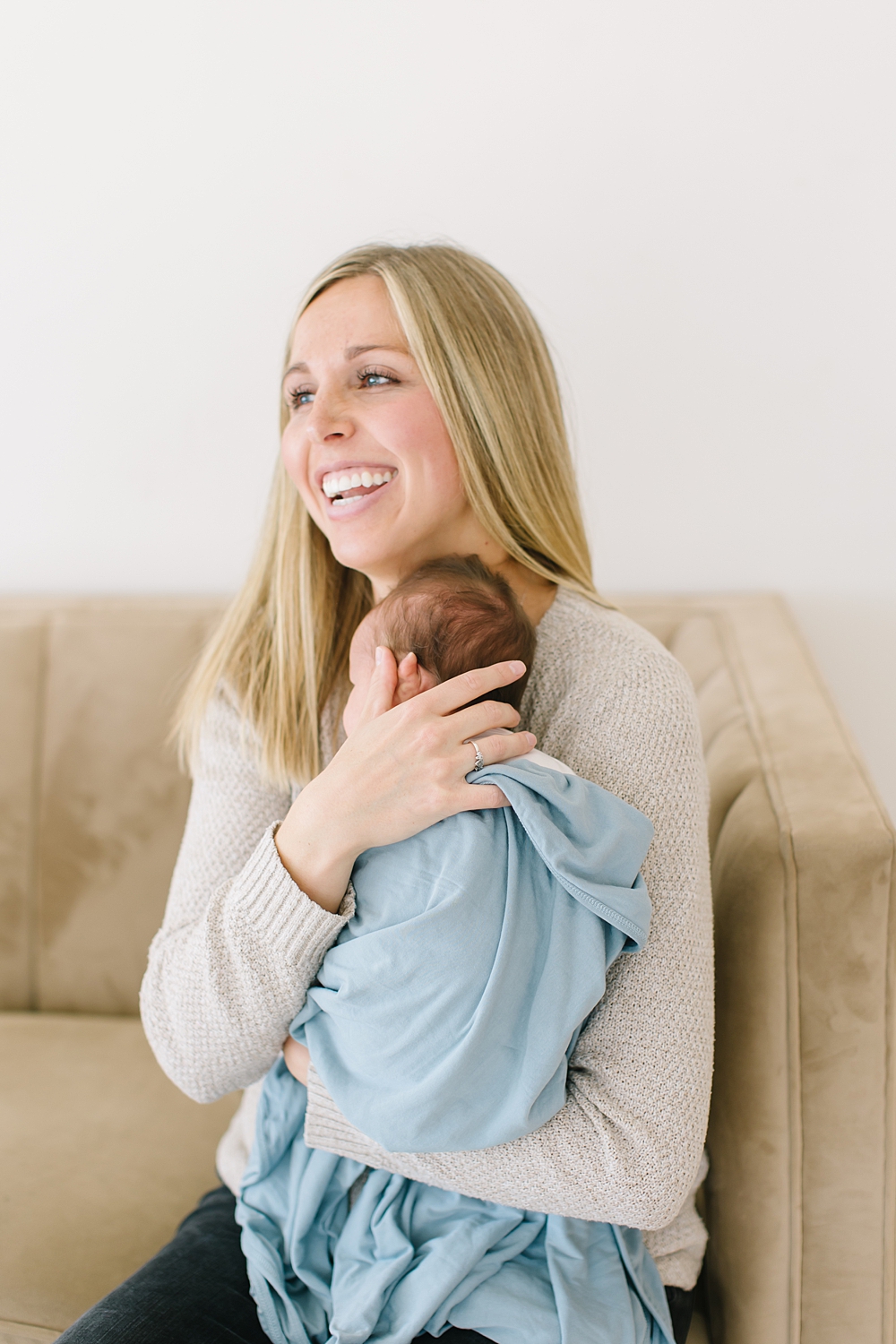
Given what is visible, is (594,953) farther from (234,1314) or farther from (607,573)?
(607,573)

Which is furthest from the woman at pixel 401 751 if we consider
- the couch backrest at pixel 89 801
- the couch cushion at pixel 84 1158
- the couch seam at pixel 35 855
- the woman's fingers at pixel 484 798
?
the couch seam at pixel 35 855

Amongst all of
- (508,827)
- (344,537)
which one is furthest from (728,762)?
(344,537)

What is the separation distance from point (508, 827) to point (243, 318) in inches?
51.2

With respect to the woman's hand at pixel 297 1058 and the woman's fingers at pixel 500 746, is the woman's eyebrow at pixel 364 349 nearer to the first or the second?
the woman's fingers at pixel 500 746

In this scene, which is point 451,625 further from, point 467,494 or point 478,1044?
point 478,1044

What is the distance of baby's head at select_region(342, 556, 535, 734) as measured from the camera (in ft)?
3.16

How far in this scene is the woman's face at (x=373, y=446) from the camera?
1116mm

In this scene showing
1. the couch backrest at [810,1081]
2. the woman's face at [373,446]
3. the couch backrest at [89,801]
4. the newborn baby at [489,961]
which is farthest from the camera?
the couch backrest at [89,801]

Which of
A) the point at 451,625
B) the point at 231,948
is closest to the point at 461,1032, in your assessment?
the point at 231,948

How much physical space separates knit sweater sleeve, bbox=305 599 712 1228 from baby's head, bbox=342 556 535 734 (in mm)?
121

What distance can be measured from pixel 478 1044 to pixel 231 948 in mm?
304

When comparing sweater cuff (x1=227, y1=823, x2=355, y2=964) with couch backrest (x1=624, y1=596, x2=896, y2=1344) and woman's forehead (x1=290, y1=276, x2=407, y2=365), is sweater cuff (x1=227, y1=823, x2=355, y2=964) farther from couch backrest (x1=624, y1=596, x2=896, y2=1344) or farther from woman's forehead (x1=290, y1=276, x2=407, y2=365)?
woman's forehead (x1=290, y1=276, x2=407, y2=365)

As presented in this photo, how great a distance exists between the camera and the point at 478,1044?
809mm

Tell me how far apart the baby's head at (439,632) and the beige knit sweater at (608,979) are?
0.38 feet
